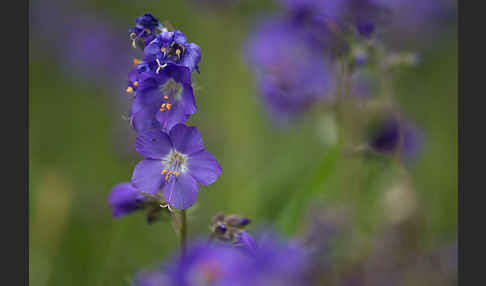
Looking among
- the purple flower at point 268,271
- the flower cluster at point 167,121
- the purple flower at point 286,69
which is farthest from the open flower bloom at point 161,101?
the purple flower at point 286,69

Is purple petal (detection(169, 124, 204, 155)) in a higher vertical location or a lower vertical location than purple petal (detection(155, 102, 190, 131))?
lower

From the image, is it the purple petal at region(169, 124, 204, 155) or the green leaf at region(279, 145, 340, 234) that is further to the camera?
the green leaf at region(279, 145, 340, 234)

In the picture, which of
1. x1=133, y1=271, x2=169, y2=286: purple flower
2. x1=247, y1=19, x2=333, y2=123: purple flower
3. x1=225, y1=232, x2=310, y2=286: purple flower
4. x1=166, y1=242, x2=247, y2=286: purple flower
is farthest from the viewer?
x1=247, y1=19, x2=333, y2=123: purple flower

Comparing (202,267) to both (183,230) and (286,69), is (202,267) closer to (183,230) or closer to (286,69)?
(183,230)

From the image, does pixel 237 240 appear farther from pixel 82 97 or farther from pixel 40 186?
pixel 82 97

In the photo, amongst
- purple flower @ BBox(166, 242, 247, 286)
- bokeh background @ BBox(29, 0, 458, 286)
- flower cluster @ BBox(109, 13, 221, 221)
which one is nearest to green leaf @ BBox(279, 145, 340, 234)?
bokeh background @ BBox(29, 0, 458, 286)

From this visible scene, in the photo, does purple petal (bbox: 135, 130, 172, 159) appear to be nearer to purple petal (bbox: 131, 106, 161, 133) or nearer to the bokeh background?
purple petal (bbox: 131, 106, 161, 133)

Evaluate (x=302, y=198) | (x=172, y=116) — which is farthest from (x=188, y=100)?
(x=302, y=198)
